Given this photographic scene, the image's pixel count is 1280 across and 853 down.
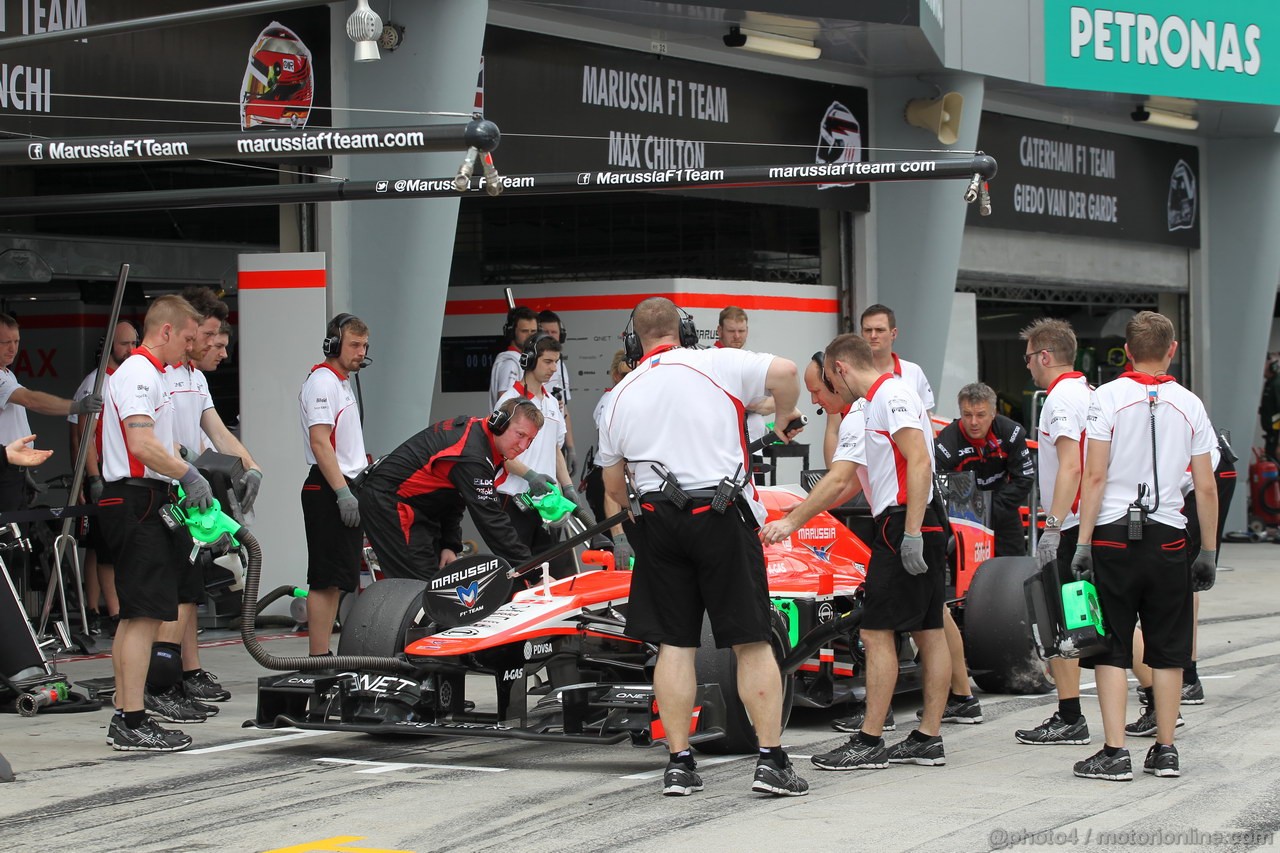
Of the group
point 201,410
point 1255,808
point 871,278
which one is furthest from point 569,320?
point 1255,808

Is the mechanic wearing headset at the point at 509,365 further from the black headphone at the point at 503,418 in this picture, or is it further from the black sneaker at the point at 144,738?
the black sneaker at the point at 144,738

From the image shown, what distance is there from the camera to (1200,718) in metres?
8.04

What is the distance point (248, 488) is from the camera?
806 centimetres

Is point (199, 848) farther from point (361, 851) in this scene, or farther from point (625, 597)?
point (625, 597)

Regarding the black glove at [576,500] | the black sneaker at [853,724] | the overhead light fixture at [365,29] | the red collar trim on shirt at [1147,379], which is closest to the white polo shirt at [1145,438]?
the red collar trim on shirt at [1147,379]

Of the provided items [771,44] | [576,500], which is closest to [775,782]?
[576,500]

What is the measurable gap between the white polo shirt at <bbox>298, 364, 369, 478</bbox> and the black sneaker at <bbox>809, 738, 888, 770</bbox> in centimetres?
345

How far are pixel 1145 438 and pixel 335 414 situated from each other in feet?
14.3

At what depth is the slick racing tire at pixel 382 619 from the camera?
24.5 feet

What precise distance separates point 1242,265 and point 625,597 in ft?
49.0

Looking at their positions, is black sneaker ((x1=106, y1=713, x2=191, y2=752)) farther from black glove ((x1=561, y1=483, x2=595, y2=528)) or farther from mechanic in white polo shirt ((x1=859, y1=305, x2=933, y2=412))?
mechanic in white polo shirt ((x1=859, y1=305, x2=933, y2=412))

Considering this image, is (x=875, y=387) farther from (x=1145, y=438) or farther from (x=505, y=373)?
(x=505, y=373)

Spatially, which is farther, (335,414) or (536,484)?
(536,484)

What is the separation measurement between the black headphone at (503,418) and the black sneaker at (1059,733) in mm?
2666
